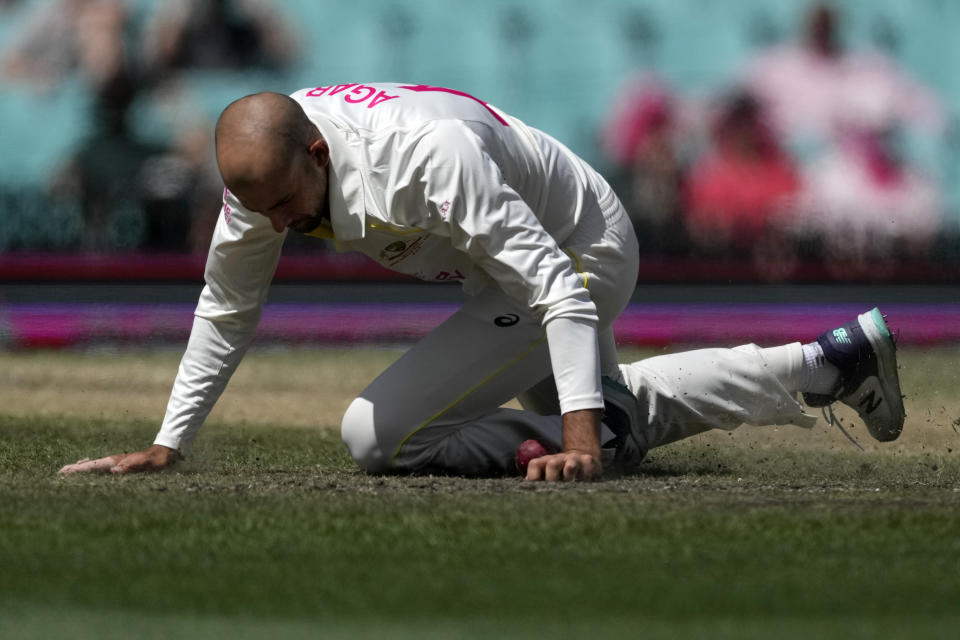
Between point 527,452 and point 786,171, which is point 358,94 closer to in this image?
point 527,452

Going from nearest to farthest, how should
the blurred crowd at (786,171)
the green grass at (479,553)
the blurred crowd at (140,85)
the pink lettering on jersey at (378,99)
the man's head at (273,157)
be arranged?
the green grass at (479,553)
the man's head at (273,157)
the pink lettering on jersey at (378,99)
the blurred crowd at (786,171)
the blurred crowd at (140,85)

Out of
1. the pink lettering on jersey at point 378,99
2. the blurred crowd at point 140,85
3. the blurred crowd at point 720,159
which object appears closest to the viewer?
the pink lettering on jersey at point 378,99

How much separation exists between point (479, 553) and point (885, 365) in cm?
172

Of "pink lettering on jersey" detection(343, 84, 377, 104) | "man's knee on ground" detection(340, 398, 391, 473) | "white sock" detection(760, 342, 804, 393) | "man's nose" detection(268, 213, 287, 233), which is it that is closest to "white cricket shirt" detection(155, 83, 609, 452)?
"pink lettering on jersey" detection(343, 84, 377, 104)

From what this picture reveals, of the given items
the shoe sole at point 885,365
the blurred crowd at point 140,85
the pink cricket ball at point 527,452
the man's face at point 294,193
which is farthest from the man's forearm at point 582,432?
the blurred crowd at point 140,85

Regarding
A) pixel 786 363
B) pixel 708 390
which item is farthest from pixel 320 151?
pixel 786 363

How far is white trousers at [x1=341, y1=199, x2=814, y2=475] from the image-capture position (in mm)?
3613

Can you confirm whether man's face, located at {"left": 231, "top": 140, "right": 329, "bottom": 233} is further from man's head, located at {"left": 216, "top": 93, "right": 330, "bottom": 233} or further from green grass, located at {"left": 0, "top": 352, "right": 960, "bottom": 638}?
green grass, located at {"left": 0, "top": 352, "right": 960, "bottom": 638}

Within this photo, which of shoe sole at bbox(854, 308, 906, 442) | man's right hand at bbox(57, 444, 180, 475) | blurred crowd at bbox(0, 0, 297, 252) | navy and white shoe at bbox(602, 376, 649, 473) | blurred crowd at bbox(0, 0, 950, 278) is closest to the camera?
man's right hand at bbox(57, 444, 180, 475)

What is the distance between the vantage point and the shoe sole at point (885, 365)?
12.6 feet

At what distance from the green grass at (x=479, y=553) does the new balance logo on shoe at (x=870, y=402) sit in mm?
161

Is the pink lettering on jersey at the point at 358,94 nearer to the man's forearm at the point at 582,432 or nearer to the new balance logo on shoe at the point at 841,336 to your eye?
the man's forearm at the point at 582,432

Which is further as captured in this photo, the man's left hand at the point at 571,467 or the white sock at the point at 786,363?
the white sock at the point at 786,363

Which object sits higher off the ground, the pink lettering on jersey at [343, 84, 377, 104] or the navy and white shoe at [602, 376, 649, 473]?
the pink lettering on jersey at [343, 84, 377, 104]
